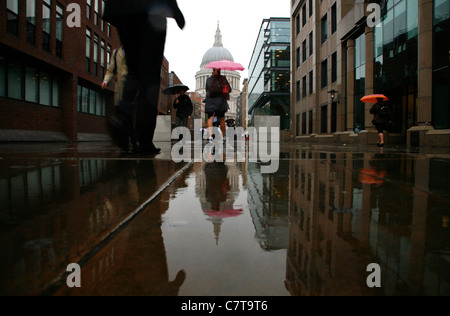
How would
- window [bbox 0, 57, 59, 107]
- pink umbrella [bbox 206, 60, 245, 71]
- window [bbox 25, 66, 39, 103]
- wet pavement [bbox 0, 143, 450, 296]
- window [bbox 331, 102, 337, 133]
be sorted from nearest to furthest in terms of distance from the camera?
wet pavement [bbox 0, 143, 450, 296], pink umbrella [bbox 206, 60, 245, 71], window [bbox 0, 57, 59, 107], window [bbox 25, 66, 39, 103], window [bbox 331, 102, 337, 133]

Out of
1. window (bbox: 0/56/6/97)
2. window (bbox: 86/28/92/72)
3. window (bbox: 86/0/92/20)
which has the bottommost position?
window (bbox: 0/56/6/97)

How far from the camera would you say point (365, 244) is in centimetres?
86

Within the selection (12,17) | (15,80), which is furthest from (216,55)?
(12,17)

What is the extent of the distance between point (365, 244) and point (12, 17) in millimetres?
18252

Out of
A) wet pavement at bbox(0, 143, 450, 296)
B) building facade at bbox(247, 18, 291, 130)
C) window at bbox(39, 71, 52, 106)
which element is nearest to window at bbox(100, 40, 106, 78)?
window at bbox(39, 71, 52, 106)

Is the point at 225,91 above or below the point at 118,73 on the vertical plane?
above

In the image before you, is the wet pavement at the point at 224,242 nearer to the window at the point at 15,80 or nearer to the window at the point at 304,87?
the window at the point at 15,80

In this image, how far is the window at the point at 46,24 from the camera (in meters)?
16.9

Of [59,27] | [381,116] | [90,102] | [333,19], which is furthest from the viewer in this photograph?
[90,102]

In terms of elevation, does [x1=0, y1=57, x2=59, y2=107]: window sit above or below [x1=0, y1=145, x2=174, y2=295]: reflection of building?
above

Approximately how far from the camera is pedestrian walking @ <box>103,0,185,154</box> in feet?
10.9

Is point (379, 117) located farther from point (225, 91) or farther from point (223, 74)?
point (223, 74)

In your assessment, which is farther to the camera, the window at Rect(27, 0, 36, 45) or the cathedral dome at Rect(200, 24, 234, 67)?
the cathedral dome at Rect(200, 24, 234, 67)

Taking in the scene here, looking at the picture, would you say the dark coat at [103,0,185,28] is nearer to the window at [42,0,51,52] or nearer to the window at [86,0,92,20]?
the window at [42,0,51,52]
